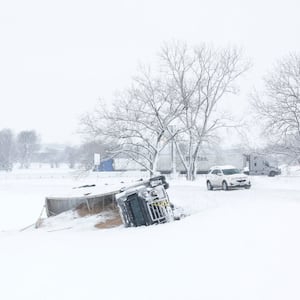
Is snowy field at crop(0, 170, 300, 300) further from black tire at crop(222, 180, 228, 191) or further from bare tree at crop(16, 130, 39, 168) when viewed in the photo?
bare tree at crop(16, 130, 39, 168)

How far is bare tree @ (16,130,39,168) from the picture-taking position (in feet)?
382

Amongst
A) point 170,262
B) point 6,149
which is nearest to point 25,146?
point 6,149

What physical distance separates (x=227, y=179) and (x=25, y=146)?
96042 millimetres

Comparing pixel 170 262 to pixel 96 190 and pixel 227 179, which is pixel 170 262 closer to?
pixel 96 190

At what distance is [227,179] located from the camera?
94.8 ft

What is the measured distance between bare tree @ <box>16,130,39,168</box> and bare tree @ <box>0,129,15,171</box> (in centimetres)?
323

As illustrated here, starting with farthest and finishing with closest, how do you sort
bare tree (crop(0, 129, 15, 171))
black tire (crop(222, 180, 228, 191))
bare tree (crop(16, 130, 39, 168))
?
1. bare tree (crop(16, 130, 39, 168))
2. bare tree (crop(0, 129, 15, 171))
3. black tire (crop(222, 180, 228, 191))

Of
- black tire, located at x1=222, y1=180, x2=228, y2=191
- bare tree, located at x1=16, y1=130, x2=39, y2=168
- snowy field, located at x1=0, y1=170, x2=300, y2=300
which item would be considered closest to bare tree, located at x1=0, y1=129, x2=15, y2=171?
bare tree, located at x1=16, y1=130, x2=39, y2=168

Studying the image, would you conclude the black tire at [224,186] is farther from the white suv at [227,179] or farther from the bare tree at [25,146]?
the bare tree at [25,146]

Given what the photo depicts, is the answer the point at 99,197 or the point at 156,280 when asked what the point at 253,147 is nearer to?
the point at 99,197

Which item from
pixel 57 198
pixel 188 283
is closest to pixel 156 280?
pixel 188 283

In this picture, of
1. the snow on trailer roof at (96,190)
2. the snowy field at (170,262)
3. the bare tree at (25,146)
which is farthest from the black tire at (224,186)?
the bare tree at (25,146)

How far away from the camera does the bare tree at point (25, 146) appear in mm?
116469

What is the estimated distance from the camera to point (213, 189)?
30.8 meters
